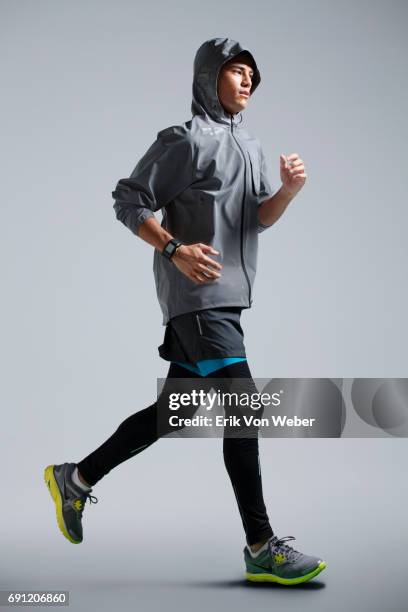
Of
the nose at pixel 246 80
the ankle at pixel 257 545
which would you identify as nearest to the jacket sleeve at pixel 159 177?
the nose at pixel 246 80

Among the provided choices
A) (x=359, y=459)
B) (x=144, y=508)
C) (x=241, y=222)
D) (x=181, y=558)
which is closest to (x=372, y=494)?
(x=359, y=459)

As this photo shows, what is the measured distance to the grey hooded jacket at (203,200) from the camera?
2.79m

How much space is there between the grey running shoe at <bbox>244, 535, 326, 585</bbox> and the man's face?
128cm

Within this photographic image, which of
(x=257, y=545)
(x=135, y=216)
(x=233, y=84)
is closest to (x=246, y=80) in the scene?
(x=233, y=84)

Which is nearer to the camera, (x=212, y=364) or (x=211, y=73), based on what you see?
(x=212, y=364)

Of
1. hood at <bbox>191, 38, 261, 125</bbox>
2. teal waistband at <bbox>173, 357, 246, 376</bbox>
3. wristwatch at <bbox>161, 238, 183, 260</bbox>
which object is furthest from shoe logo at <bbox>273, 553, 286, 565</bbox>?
hood at <bbox>191, 38, 261, 125</bbox>

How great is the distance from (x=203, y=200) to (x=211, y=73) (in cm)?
40

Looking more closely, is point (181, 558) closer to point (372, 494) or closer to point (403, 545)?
point (403, 545)

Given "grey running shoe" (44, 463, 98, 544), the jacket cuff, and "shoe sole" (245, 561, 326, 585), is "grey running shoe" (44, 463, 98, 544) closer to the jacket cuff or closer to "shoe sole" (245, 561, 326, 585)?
"shoe sole" (245, 561, 326, 585)

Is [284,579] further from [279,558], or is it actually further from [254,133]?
[254,133]

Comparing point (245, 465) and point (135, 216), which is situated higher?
point (135, 216)

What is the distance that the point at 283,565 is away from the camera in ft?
8.76

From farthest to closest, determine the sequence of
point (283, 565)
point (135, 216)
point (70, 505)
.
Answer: point (70, 505) < point (135, 216) < point (283, 565)

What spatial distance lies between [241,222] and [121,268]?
2.25 meters
